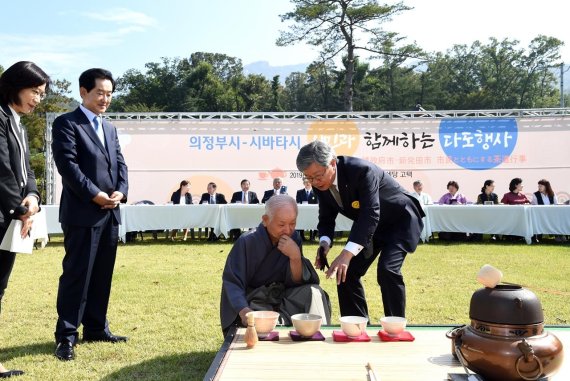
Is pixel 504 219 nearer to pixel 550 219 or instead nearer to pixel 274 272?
pixel 550 219

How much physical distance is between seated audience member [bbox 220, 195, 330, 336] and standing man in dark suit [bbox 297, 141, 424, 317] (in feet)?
0.62

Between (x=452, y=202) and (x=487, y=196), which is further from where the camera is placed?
(x=487, y=196)

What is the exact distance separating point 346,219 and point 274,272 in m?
6.27

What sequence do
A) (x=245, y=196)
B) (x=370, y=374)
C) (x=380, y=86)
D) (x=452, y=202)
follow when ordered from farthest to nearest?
(x=380, y=86) → (x=245, y=196) → (x=452, y=202) → (x=370, y=374)

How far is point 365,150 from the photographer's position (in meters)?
12.2

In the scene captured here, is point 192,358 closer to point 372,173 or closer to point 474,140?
point 372,173


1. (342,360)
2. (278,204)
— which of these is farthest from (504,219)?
(342,360)

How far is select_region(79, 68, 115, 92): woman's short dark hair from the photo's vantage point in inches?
118

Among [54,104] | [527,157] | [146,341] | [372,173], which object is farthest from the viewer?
[54,104]

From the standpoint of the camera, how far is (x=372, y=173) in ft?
9.30

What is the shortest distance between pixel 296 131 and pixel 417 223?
9.24 m

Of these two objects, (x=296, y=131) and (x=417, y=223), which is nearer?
(x=417, y=223)

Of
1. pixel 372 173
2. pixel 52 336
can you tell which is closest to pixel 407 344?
pixel 372 173

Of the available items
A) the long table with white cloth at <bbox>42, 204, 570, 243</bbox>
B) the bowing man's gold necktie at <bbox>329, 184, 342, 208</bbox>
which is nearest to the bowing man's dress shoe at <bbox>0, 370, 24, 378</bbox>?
the bowing man's gold necktie at <bbox>329, 184, 342, 208</bbox>
